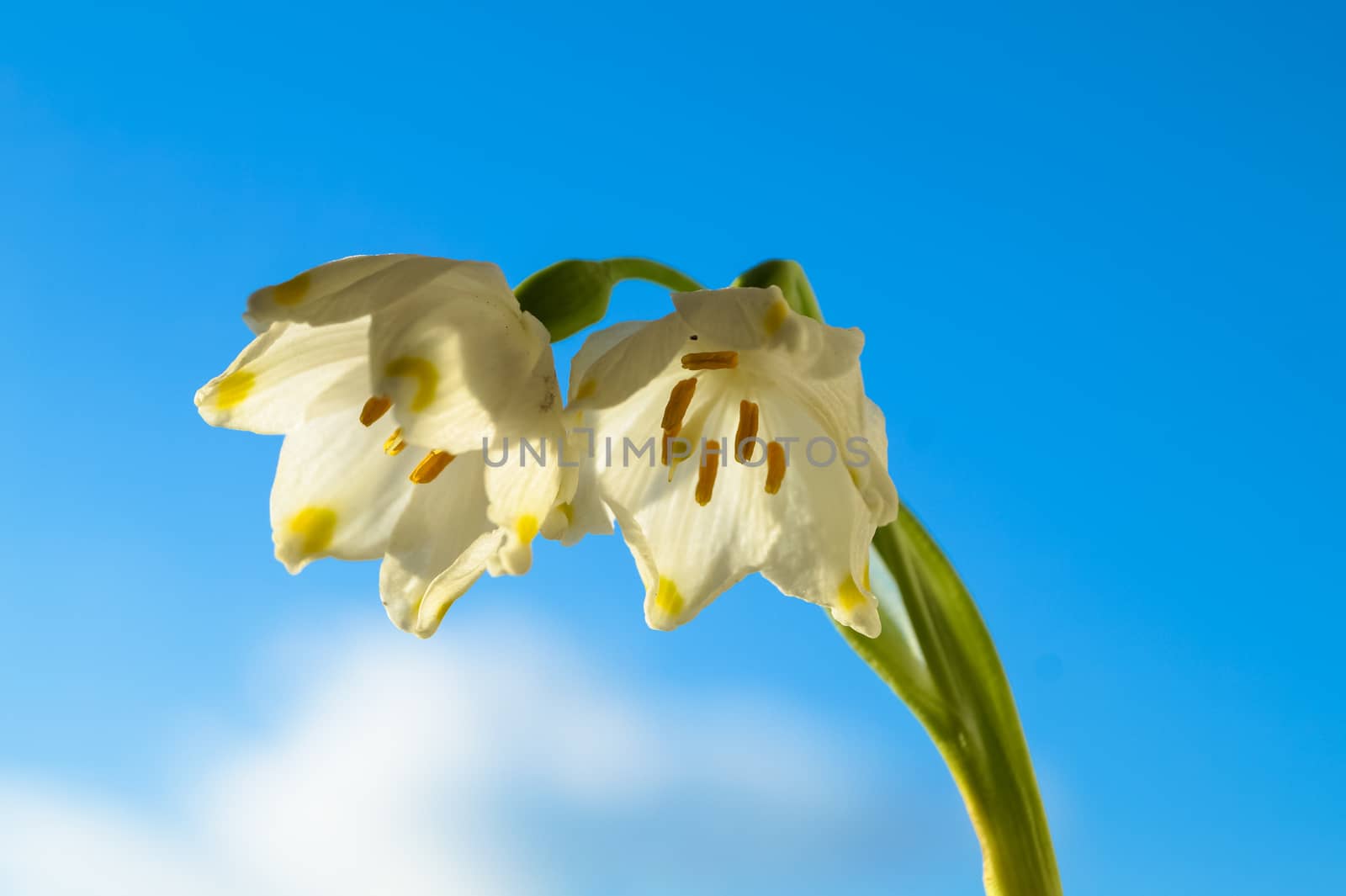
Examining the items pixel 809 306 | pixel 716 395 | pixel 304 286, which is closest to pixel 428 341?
pixel 304 286

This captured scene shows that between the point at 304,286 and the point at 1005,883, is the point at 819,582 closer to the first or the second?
the point at 1005,883

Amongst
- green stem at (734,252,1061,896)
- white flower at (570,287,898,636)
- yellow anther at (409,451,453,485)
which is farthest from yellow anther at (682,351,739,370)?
yellow anther at (409,451,453,485)

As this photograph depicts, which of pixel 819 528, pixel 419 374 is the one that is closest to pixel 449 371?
pixel 419 374

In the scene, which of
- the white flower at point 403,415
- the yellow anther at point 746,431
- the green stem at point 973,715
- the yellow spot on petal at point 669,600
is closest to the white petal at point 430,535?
the white flower at point 403,415

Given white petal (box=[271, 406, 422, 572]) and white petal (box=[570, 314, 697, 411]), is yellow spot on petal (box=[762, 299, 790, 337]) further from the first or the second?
white petal (box=[271, 406, 422, 572])

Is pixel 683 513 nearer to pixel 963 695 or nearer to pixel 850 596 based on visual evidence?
pixel 850 596

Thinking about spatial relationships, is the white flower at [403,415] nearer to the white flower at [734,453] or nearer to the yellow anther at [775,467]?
the white flower at [734,453]

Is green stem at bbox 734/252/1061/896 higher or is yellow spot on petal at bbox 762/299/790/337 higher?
yellow spot on petal at bbox 762/299/790/337
